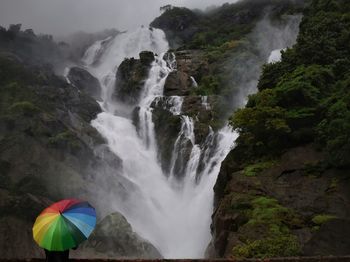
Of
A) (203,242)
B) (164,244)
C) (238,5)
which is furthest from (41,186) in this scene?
(238,5)

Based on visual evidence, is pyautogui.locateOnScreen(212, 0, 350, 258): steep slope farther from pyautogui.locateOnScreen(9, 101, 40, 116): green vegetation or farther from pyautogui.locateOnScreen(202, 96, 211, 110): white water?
pyautogui.locateOnScreen(9, 101, 40, 116): green vegetation

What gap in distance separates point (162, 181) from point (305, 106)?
15940 mm

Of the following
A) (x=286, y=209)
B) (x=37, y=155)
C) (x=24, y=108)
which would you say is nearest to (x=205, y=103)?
(x=24, y=108)

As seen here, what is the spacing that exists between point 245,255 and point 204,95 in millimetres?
29683

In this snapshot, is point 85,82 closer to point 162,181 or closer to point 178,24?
point 162,181

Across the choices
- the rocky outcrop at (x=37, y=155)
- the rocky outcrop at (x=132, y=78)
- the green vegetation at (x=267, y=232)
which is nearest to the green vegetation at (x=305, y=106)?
the green vegetation at (x=267, y=232)

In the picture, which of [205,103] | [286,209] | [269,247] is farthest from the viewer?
[205,103]

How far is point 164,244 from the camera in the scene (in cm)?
2638

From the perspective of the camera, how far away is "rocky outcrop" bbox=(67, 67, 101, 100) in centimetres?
5278

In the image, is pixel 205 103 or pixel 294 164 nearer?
pixel 294 164

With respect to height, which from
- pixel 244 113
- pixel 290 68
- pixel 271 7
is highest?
pixel 271 7

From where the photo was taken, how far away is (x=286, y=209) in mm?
15648

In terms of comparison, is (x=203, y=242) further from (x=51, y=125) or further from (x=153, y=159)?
(x=51, y=125)

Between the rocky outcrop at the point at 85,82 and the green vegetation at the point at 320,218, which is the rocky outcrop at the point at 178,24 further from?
the green vegetation at the point at 320,218
